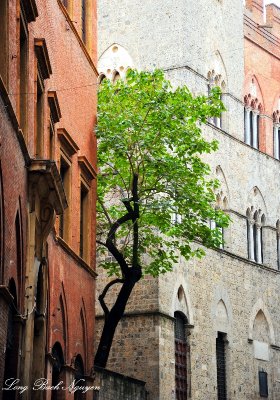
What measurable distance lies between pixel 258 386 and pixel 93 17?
56.7ft

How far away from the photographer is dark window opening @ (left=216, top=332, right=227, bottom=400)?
1384 inches

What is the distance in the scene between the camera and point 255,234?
Result: 128 feet

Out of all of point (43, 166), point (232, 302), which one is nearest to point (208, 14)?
point (232, 302)

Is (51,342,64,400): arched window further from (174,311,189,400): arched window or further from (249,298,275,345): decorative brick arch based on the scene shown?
(249,298,275,345): decorative brick arch

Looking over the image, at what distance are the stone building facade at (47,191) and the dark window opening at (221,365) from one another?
1355cm

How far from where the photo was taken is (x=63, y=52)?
20062 mm

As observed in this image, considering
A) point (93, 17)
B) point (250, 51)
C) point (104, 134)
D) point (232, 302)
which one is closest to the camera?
point (93, 17)


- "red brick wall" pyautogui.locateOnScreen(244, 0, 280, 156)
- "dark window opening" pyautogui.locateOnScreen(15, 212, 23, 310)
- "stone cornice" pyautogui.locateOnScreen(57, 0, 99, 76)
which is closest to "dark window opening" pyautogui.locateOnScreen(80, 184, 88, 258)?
"stone cornice" pyautogui.locateOnScreen(57, 0, 99, 76)

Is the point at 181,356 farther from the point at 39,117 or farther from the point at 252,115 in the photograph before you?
the point at 39,117

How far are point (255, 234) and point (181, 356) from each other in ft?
22.9

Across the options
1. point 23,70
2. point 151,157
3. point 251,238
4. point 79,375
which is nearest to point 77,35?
point 23,70

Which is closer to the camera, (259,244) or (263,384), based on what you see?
(263,384)

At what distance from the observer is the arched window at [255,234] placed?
126 ft

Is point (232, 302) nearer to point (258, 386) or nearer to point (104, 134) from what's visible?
point (258, 386)
